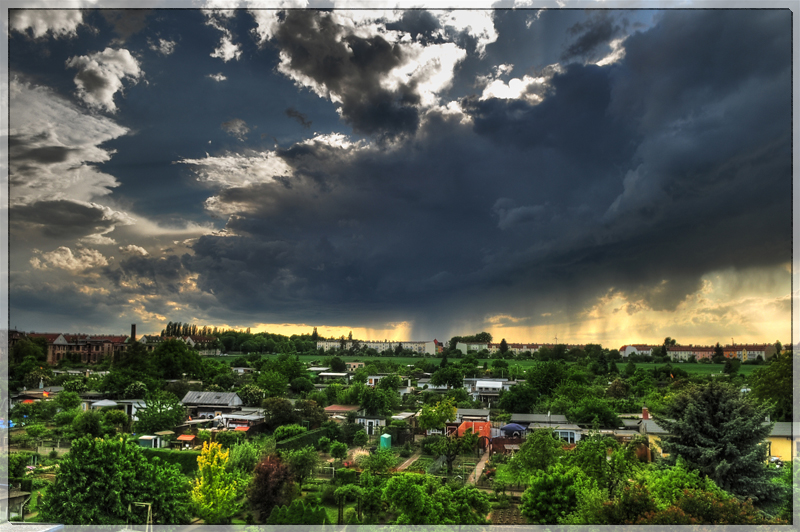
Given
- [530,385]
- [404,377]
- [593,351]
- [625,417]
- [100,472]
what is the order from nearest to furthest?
[100,472] → [625,417] → [530,385] → [404,377] → [593,351]

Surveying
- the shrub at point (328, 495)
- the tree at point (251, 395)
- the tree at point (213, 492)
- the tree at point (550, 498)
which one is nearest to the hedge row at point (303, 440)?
the shrub at point (328, 495)

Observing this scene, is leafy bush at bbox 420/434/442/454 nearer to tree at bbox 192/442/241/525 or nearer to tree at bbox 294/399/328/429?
tree at bbox 294/399/328/429

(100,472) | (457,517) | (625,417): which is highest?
(100,472)

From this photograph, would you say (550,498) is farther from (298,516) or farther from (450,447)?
(450,447)

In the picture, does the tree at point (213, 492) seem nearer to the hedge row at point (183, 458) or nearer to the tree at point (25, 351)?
the hedge row at point (183, 458)

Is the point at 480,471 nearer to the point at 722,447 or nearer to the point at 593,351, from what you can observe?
the point at 722,447

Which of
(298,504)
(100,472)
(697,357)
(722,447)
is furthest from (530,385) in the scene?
(100,472)

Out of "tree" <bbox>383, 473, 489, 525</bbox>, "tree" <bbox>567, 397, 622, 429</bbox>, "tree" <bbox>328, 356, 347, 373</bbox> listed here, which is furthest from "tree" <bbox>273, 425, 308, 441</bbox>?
"tree" <bbox>328, 356, 347, 373</bbox>
